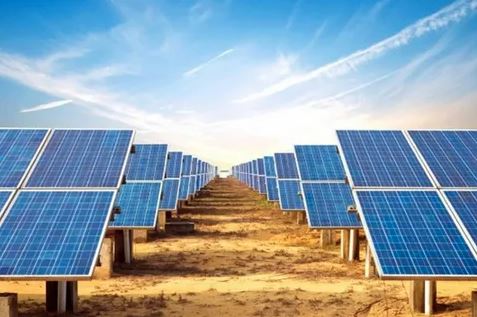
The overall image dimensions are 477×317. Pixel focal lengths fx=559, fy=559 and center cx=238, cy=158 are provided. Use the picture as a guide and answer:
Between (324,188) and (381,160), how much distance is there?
7529 millimetres

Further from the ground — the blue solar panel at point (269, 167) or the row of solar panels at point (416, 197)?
the blue solar panel at point (269, 167)

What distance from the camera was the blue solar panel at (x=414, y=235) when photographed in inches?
360

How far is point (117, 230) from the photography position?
19281 mm

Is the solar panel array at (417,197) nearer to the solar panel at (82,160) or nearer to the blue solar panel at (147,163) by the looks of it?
the solar panel at (82,160)

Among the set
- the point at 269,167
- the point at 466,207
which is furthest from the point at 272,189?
the point at 466,207

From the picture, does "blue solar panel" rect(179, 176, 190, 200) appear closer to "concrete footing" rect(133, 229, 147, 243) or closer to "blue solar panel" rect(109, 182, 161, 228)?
"concrete footing" rect(133, 229, 147, 243)

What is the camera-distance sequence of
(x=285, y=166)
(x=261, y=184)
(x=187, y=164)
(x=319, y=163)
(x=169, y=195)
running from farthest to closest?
(x=261, y=184) < (x=187, y=164) < (x=285, y=166) < (x=169, y=195) < (x=319, y=163)

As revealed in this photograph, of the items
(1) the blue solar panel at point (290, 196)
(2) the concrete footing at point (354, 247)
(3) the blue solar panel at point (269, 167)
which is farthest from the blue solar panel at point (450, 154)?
(3) the blue solar panel at point (269, 167)

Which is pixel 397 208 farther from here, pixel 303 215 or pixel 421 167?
pixel 303 215

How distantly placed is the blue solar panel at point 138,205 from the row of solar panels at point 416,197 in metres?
7.83

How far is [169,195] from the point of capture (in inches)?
1156

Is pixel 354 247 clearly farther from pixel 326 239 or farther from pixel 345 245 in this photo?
pixel 326 239

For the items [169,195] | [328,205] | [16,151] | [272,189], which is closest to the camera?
[16,151]

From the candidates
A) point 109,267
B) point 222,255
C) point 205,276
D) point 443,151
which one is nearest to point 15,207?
point 109,267
